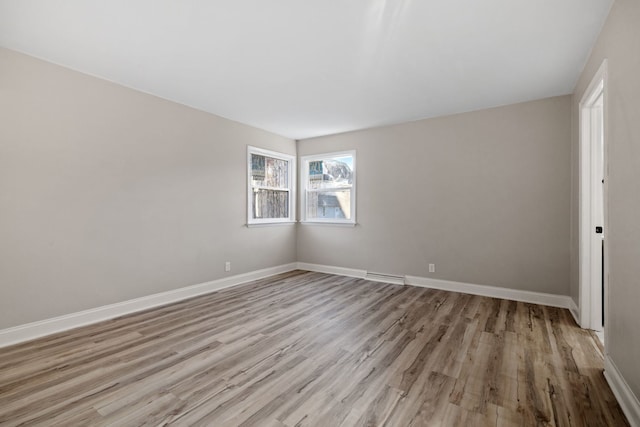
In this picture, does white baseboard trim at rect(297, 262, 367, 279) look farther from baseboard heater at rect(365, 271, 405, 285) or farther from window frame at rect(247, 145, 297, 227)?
window frame at rect(247, 145, 297, 227)

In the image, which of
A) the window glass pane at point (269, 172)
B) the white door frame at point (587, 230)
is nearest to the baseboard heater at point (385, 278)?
the white door frame at point (587, 230)

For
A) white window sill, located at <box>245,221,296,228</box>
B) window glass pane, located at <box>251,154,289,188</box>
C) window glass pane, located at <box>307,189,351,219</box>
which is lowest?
white window sill, located at <box>245,221,296,228</box>

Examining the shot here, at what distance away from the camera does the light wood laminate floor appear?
168 centimetres

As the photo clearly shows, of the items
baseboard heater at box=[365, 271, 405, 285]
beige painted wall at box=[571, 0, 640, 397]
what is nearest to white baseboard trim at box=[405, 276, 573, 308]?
baseboard heater at box=[365, 271, 405, 285]

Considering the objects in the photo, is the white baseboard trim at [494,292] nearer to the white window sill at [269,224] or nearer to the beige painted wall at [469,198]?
the beige painted wall at [469,198]

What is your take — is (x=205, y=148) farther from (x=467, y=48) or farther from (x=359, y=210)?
(x=467, y=48)

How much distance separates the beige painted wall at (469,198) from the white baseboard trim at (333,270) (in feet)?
0.41

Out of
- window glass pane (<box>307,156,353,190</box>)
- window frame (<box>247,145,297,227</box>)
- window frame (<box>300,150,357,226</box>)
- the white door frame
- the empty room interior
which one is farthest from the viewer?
window glass pane (<box>307,156,353,190</box>)

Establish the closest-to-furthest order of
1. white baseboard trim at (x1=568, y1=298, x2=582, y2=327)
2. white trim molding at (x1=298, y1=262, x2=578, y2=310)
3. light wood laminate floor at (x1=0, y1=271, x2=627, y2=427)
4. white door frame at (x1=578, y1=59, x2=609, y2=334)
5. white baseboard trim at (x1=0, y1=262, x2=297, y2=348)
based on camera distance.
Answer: light wood laminate floor at (x1=0, y1=271, x2=627, y2=427) → white baseboard trim at (x1=0, y1=262, x2=297, y2=348) → white door frame at (x1=578, y1=59, x2=609, y2=334) → white baseboard trim at (x1=568, y1=298, x2=582, y2=327) → white trim molding at (x1=298, y1=262, x2=578, y2=310)

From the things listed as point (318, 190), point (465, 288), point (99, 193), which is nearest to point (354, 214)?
point (318, 190)

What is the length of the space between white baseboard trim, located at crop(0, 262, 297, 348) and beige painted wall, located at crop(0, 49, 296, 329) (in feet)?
0.22

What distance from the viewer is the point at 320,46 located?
253 centimetres

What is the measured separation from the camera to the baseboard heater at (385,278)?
15.2ft

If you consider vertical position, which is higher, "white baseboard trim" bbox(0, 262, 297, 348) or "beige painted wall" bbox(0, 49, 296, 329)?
"beige painted wall" bbox(0, 49, 296, 329)
